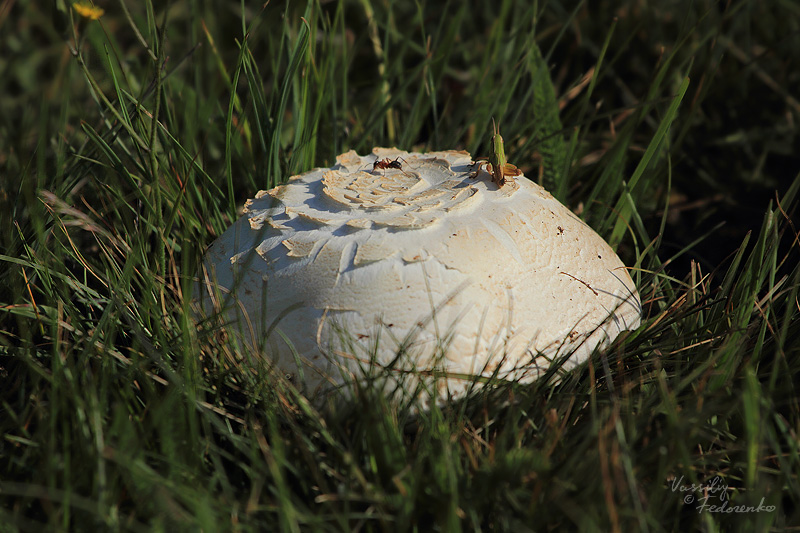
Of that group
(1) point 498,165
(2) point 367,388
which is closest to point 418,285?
(2) point 367,388

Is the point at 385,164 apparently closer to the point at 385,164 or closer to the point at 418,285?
the point at 385,164

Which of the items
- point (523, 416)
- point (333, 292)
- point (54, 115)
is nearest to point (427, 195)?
point (333, 292)

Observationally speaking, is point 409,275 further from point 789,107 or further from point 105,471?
point 789,107

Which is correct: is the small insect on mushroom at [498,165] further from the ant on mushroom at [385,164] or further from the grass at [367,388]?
the grass at [367,388]

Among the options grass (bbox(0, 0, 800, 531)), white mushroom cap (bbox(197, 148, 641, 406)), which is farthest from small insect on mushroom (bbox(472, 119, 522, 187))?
grass (bbox(0, 0, 800, 531))

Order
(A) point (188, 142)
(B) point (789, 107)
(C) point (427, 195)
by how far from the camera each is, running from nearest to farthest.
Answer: (C) point (427, 195) < (A) point (188, 142) < (B) point (789, 107)

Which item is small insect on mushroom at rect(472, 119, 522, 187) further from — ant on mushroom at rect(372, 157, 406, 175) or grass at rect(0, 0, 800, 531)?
grass at rect(0, 0, 800, 531)

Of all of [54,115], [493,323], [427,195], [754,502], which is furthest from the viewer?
[54,115]
